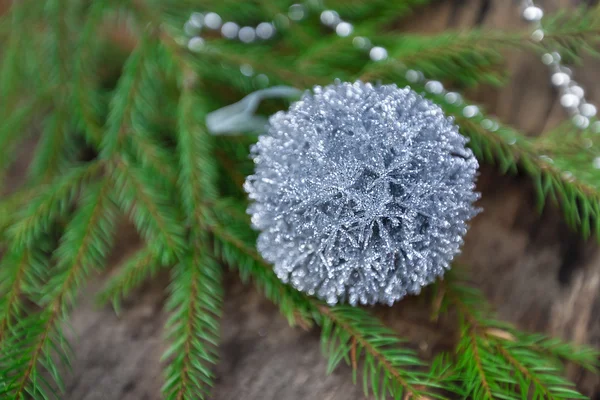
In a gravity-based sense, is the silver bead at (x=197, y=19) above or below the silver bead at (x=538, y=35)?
below

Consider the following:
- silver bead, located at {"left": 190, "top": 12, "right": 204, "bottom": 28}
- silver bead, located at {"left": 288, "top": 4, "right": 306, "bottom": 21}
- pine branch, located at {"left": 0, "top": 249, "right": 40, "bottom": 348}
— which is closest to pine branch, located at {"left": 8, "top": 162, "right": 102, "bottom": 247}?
pine branch, located at {"left": 0, "top": 249, "right": 40, "bottom": 348}

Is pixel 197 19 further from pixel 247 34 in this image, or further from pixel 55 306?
pixel 55 306

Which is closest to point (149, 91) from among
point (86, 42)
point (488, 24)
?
point (86, 42)

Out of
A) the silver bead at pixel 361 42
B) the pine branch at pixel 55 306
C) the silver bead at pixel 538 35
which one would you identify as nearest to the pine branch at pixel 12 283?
the pine branch at pixel 55 306

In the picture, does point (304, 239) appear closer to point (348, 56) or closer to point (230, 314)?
point (230, 314)

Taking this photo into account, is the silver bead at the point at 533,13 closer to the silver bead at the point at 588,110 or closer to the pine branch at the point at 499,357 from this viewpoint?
the silver bead at the point at 588,110

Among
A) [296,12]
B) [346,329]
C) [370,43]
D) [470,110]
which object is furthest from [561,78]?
[346,329]
